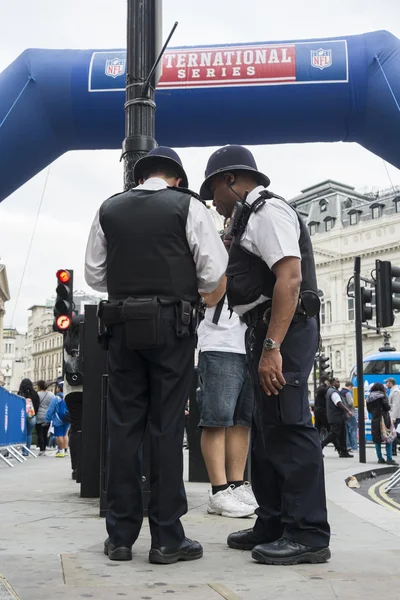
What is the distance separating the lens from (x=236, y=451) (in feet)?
15.9

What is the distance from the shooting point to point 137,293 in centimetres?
329

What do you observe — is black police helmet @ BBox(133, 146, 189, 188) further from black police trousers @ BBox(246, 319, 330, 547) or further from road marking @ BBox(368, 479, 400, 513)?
road marking @ BBox(368, 479, 400, 513)

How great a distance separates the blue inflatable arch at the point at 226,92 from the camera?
8273mm

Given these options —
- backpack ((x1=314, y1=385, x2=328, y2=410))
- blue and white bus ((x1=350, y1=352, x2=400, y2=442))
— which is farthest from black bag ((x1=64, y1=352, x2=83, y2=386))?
blue and white bus ((x1=350, y1=352, x2=400, y2=442))

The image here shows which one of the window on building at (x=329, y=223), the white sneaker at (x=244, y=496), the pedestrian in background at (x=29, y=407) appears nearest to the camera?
the white sneaker at (x=244, y=496)

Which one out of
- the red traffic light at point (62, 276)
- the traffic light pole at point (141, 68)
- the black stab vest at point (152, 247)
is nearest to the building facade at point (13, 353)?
the red traffic light at point (62, 276)

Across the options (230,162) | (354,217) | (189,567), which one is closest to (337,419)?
(230,162)

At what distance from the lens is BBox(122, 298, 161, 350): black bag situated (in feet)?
10.3

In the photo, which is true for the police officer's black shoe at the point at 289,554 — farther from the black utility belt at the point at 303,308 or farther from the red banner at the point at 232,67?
the red banner at the point at 232,67

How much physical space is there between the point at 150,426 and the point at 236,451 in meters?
1.70

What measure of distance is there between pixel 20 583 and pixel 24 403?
12.6 metres

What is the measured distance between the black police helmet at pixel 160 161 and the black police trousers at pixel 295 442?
85 cm

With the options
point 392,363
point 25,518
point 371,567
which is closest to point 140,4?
point 25,518

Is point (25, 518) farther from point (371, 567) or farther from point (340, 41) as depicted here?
point (340, 41)
